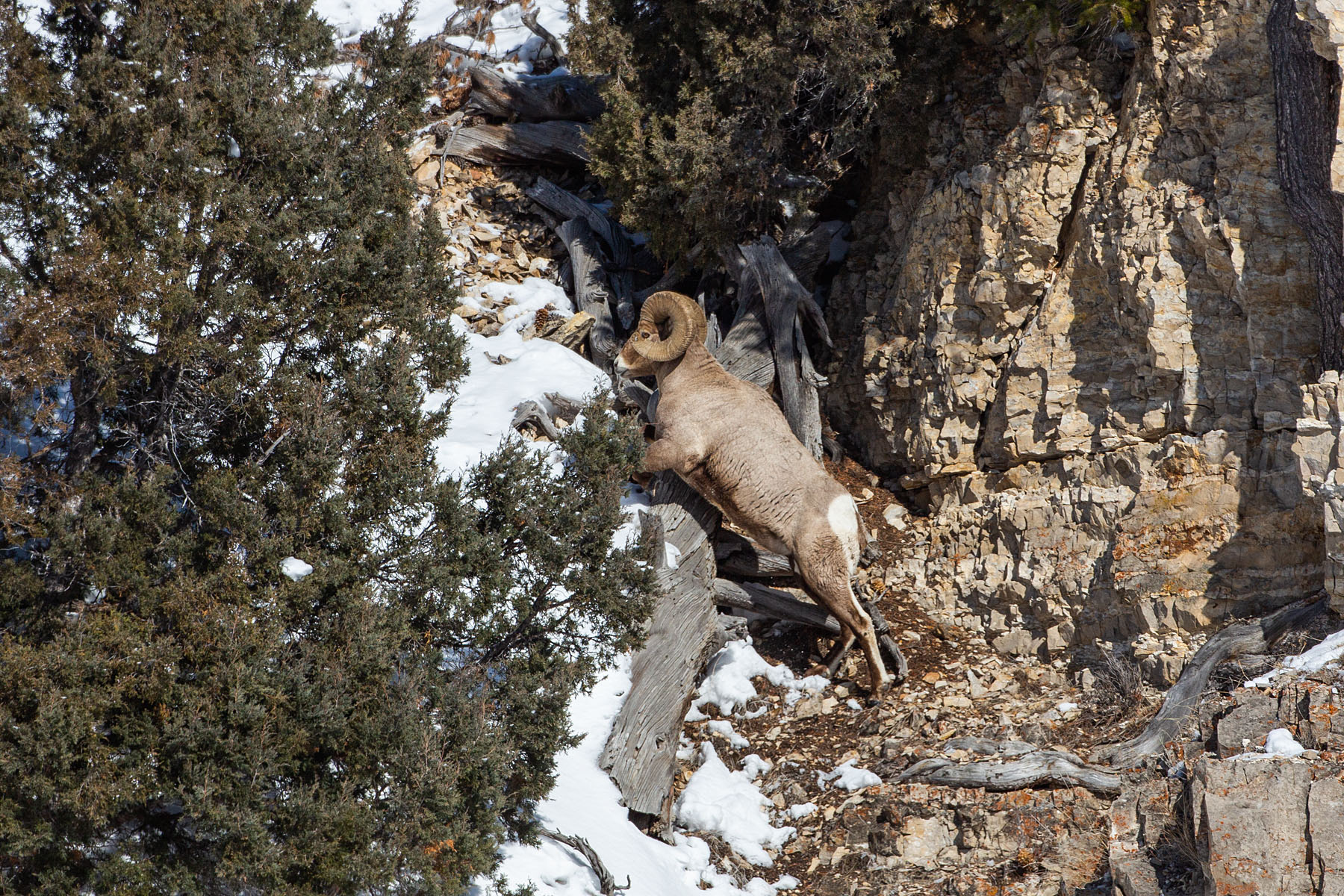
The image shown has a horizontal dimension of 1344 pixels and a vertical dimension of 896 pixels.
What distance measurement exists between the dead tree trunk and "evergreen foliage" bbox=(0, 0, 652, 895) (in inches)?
188

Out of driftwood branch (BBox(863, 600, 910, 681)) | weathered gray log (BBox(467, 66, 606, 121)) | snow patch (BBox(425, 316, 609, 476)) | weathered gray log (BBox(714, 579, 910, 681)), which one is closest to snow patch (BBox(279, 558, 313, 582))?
snow patch (BBox(425, 316, 609, 476))

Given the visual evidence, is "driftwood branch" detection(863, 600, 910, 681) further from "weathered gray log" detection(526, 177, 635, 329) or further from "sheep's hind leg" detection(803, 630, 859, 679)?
"weathered gray log" detection(526, 177, 635, 329)

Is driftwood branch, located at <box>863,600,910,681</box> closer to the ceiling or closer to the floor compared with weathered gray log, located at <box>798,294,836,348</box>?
closer to the floor

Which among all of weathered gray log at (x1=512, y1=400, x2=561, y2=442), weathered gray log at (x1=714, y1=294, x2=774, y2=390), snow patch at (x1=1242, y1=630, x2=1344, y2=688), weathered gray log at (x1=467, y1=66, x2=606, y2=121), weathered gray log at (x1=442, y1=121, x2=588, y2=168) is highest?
weathered gray log at (x1=467, y1=66, x2=606, y2=121)

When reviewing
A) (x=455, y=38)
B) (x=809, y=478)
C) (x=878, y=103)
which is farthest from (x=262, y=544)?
(x=455, y=38)

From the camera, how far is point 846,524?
774 centimetres

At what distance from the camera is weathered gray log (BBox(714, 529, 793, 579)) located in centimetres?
838

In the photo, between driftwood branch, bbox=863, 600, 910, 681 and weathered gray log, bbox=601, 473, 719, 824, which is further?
driftwood branch, bbox=863, 600, 910, 681

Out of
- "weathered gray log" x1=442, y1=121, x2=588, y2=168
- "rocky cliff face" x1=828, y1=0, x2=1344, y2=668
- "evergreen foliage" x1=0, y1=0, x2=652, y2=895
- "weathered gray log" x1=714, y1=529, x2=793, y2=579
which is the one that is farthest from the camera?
"weathered gray log" x1=442, y1=121, x2=588, y2=168

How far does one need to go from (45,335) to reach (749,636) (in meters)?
5.52

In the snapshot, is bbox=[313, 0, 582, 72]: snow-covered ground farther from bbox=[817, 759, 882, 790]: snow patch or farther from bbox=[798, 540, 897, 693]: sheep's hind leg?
bbox=[817, 759, 882, 790]: snow patch

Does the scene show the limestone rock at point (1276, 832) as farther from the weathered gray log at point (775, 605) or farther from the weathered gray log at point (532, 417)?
the weathered gray log at point (532, 417)

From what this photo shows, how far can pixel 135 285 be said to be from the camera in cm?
462

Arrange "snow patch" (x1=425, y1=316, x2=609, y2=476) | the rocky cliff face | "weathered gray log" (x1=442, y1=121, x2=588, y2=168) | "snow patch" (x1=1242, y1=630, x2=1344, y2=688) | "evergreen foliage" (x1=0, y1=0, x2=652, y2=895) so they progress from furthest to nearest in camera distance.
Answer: "weathered gray log" (x1=442, y1=121, x2=588, y2=168), "snow patch" (x1=425, y1=316, x2=609, y2=476), the rocky cliff face, "snow patch" (x1=1242, y1=630, x2=1344, y2=688), "evergreen foliage" (x1=0, y1=0, x2=652, y2=895)
